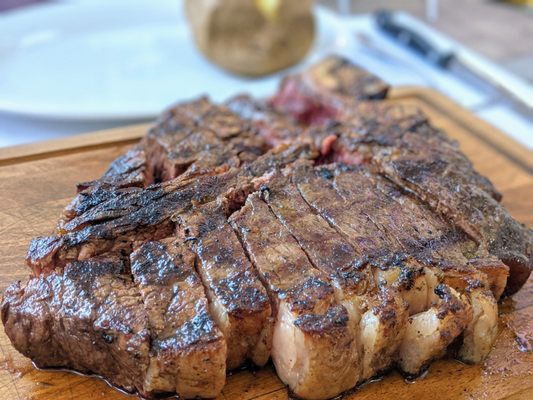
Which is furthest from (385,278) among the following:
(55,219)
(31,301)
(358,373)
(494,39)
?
(494,39)

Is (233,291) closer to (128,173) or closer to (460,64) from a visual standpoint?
(128,173)

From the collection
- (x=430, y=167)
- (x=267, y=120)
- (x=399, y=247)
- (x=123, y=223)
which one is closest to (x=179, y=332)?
(x=123, y=223)

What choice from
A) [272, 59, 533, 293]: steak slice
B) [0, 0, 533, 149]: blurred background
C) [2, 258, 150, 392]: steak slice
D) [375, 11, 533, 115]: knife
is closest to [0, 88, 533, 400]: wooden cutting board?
[2, 258, 150, 392]: steak slice

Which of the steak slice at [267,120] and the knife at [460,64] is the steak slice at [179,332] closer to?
the steak slice at [267,120]

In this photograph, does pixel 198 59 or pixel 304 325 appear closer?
pixel 304 325

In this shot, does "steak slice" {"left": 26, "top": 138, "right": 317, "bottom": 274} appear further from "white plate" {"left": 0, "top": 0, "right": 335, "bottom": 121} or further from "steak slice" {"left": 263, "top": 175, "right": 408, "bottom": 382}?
"white plate" {"left": 0, "top": 0, "right": 335, "bottom": 121}

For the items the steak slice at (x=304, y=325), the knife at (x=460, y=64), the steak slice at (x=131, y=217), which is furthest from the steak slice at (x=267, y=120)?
the knife at (x=460, y=64)

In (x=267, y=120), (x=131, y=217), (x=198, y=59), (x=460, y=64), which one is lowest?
(x=198, y=59)
